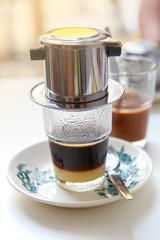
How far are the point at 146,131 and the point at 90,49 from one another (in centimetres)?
34

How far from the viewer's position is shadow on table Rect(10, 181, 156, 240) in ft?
1.72

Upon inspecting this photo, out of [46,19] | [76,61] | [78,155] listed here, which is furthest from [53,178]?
[46,19]

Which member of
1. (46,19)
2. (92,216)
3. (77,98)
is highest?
(77,98)

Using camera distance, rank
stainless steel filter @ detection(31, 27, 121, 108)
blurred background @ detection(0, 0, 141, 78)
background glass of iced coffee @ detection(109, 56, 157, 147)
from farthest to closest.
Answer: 1. blurred background @ detection(0, 0, 141, 78)
2. background glass of iced coffee @ detection(109, 56, 157, 147)
3. stainless steel filter @ detection(31, 27, 121, 108)

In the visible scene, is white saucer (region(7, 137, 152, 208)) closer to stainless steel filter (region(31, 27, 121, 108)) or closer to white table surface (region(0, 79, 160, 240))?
white table surface (region(0, 79, 160, 240))

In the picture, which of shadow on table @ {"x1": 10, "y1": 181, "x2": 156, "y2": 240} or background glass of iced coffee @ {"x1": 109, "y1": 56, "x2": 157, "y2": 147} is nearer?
shadow on table @ {"x1": 10, "y1": 181, "x2": 156, "y2": 240}

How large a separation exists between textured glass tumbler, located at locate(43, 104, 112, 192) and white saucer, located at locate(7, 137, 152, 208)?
2cm

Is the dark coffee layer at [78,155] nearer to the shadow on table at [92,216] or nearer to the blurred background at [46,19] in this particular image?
the shadow on table at [92,216]

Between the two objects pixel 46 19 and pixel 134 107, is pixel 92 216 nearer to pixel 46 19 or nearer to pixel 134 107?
pixel 134 107

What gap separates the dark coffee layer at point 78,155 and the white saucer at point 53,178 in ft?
0.14

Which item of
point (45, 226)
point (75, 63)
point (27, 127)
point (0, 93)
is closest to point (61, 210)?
point (45, 226)

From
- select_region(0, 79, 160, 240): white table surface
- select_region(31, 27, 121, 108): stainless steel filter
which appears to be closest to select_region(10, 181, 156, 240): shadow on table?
select_region(0, 79, 160, 240): white table surface

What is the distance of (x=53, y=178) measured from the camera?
641mm

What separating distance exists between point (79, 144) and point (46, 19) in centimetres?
192
